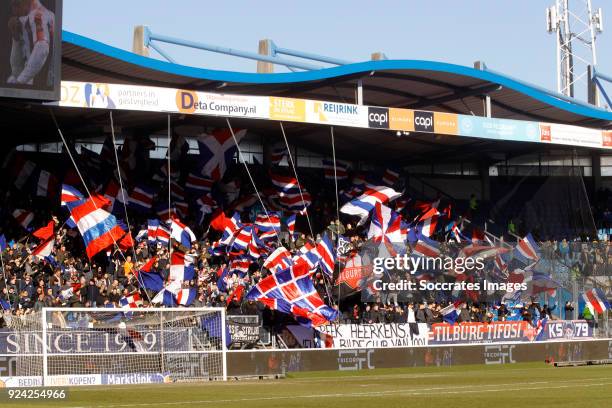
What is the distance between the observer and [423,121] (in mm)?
40844

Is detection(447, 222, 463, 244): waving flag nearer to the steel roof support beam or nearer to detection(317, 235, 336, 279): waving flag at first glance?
the steel roof support beam

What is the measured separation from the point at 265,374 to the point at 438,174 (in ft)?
76.2

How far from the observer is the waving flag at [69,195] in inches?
1444

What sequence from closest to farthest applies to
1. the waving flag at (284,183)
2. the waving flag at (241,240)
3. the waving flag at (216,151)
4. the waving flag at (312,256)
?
1. the waving flag at (312,256)
2. the waving flag at (241,240)
3. the waving flag at (216,151)
4. the waving flag at (284,183)

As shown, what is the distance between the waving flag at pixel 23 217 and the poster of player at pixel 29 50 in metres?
7.82

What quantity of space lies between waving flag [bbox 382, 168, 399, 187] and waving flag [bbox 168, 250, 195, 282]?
1254 cm

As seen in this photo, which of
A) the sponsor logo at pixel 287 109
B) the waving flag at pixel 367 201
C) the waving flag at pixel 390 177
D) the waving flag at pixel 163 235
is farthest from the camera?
the waving flag at pixel 390 177

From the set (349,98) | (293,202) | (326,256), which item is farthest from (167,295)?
(349,98)

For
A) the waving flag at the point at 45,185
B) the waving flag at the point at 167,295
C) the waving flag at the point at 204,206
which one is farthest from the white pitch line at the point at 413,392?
the waving flag at the point at 45,185

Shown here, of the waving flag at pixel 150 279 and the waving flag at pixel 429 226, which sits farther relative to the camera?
the waving flag at pixel 429 226

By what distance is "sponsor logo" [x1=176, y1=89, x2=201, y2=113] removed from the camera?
35.6 m

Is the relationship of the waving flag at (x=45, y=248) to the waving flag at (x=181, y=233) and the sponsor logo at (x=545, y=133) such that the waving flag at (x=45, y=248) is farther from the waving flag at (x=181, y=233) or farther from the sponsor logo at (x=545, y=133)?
the sponsor logo at (x=545, y=133)

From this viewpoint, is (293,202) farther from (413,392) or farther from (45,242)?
(413,392)

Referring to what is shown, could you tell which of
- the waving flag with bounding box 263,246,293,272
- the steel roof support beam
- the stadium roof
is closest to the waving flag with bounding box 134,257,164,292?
the waving flag with bounding box 263,246,293,272
